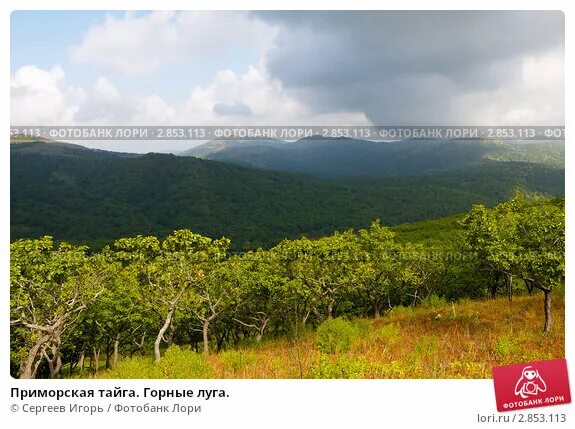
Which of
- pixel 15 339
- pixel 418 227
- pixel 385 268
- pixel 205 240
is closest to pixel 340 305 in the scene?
pixel 385 268

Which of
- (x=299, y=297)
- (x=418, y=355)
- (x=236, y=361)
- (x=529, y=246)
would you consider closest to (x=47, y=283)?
(x=236, y=361)

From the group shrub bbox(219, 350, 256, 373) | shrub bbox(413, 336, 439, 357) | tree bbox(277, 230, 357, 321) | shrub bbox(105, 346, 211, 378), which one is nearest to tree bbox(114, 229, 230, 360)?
shrub bbox(219, 350, 256, 373)

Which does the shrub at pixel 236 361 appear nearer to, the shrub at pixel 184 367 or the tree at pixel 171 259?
the shrub at pixel 184 367
